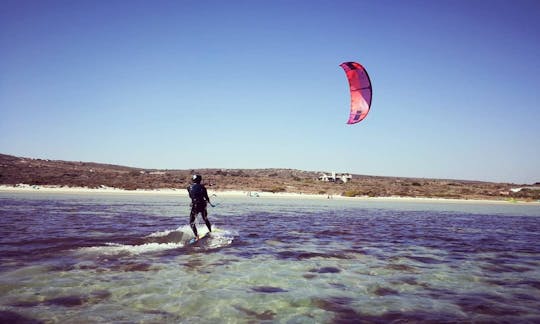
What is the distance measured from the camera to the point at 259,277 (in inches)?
320

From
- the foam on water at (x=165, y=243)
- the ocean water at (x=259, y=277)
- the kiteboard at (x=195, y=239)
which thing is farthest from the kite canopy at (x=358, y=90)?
the kiteboard at (x=195, y=239)

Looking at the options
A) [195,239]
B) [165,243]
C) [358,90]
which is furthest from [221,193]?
[165,243]

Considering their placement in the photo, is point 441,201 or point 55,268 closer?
point 55,268

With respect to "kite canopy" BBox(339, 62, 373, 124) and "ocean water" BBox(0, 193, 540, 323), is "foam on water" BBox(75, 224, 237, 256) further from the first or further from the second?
"kite canopy" BBox(339, 62, 373, 124)

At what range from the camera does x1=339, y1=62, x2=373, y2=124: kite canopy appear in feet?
51.3

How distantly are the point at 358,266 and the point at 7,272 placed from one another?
7786 mm

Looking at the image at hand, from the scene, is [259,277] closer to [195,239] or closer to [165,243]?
[165,243]

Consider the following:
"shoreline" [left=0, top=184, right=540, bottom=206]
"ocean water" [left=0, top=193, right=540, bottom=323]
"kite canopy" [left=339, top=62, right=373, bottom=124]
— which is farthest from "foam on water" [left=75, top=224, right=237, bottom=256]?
"shoreline" [left=0, top=184, right=540, bottom=206]

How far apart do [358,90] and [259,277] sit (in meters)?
10.8

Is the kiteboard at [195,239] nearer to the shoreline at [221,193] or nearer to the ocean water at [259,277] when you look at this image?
the ocean water at [259,277]

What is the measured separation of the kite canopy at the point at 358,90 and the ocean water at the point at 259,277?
5.05 m

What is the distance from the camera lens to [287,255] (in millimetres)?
10578

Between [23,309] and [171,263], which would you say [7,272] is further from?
[171,263]

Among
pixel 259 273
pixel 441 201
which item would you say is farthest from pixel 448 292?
pixel 441 201
